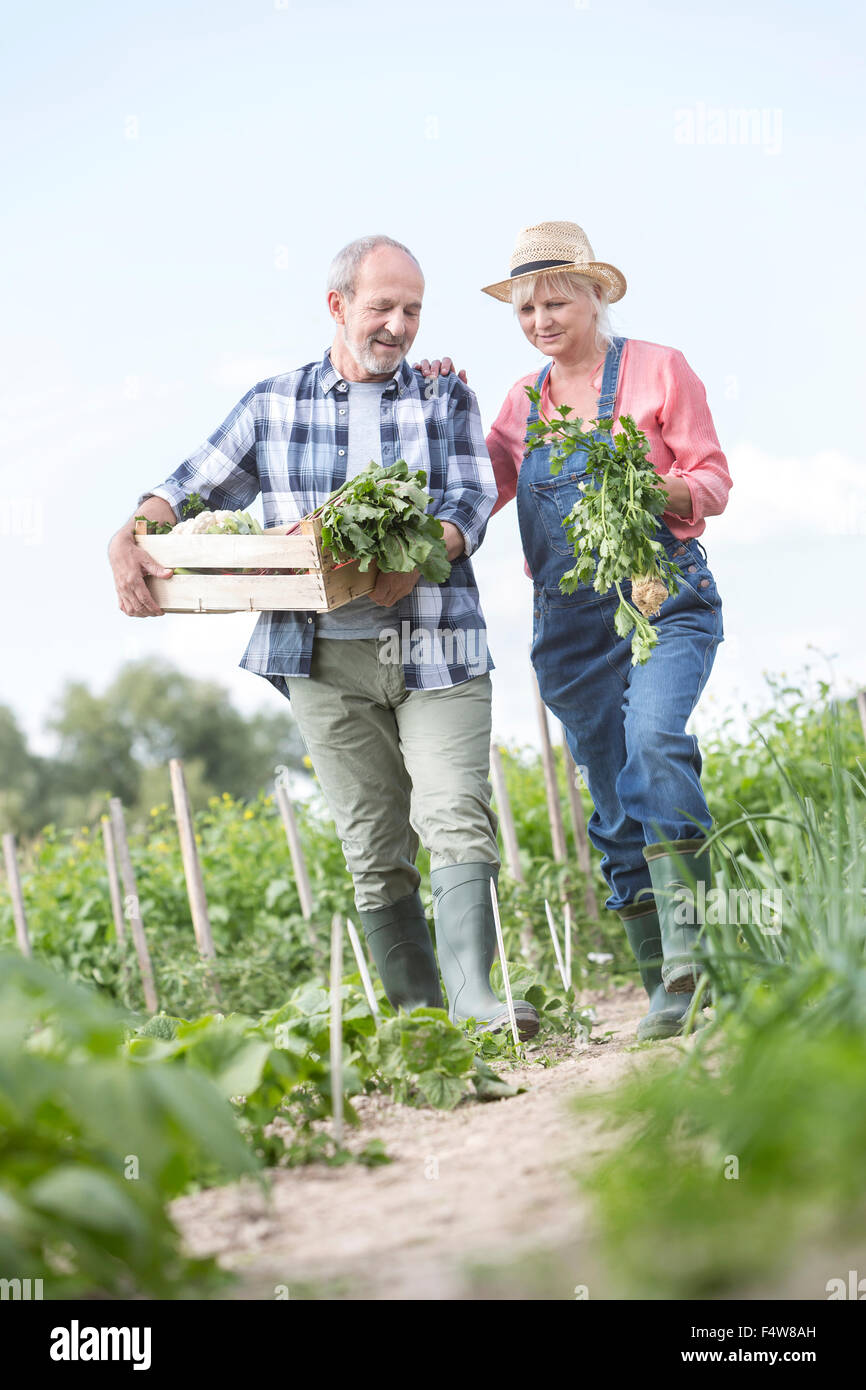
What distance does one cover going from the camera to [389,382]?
3.22 meters

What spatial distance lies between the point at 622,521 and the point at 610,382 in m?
0.56

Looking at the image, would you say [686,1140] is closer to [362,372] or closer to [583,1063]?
[583,1063]

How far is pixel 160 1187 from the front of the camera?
1.24 metres

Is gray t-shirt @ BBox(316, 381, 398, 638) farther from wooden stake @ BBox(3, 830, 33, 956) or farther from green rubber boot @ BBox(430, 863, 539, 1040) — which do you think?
wooden stake @ BBox(3, 830, 33, 956)

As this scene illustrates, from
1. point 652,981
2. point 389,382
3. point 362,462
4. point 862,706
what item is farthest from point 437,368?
point 862,706

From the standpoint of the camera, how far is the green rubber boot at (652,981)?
2.63 meters

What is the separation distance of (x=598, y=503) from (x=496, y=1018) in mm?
1162

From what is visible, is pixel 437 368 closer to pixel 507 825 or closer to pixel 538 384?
pixel 538 384

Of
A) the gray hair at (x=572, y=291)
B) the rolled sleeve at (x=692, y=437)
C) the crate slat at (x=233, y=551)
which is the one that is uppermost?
the gray hair at (x=572, y=291)

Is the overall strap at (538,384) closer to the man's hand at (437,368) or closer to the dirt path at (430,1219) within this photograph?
the man's hand at (437,368)

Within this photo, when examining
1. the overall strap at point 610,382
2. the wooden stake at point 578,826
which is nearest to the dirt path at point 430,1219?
the overall strap at point 610,382

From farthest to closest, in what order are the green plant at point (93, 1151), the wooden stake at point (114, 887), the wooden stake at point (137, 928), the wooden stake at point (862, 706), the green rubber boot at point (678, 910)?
the wooden stake at point (114, 887) → the wooden stake at point (862, 706) → the wooden stake at point (137, 928) → the green rubber boot at point (678, 910) → the green plant at point (93, 1151)

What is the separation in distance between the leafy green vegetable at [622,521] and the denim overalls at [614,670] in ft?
0.21
